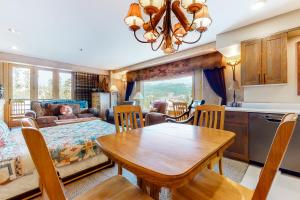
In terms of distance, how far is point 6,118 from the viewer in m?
4.52

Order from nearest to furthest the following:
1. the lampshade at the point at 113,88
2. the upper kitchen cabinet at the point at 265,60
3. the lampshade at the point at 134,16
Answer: the lampshade at the point at 134,16
the upper kitchen cabinet at the point at 265,60
the lampshade at the point at 113,88

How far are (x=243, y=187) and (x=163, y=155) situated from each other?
0.65 m

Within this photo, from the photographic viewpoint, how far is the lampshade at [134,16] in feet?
4.82

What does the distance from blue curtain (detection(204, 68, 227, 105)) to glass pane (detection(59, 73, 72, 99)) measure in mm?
5461

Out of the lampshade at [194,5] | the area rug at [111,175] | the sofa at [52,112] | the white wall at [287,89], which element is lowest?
the area rug at [111,175]

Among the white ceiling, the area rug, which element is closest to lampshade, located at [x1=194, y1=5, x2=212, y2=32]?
the white ceiling

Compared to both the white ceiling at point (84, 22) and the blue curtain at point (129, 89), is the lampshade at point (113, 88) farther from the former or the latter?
the white ceiling at point (84, 22)

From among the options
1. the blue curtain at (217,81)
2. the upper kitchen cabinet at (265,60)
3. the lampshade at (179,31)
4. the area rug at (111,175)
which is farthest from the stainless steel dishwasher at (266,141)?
the lampshade at (179,31)

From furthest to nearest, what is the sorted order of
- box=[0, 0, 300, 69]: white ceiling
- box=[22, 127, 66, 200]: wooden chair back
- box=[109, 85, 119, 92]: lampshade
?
box=[109, 85, 119, 92]: lampshade, box=[0, 0, 300, 69]: white ceiling, box=[22, 127, 66, 200]: wooden chair back

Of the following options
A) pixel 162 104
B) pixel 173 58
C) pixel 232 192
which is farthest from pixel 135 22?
pixel 162 104

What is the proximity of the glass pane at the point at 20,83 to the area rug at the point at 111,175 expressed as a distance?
4.81 m

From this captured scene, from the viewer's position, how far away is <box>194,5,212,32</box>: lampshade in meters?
1.50

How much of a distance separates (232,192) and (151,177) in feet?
2.11

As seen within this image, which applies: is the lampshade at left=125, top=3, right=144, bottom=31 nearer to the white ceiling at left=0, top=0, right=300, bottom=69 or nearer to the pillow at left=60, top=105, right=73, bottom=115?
the white ceiling at left=0, top=0, right=300, bottom=69
